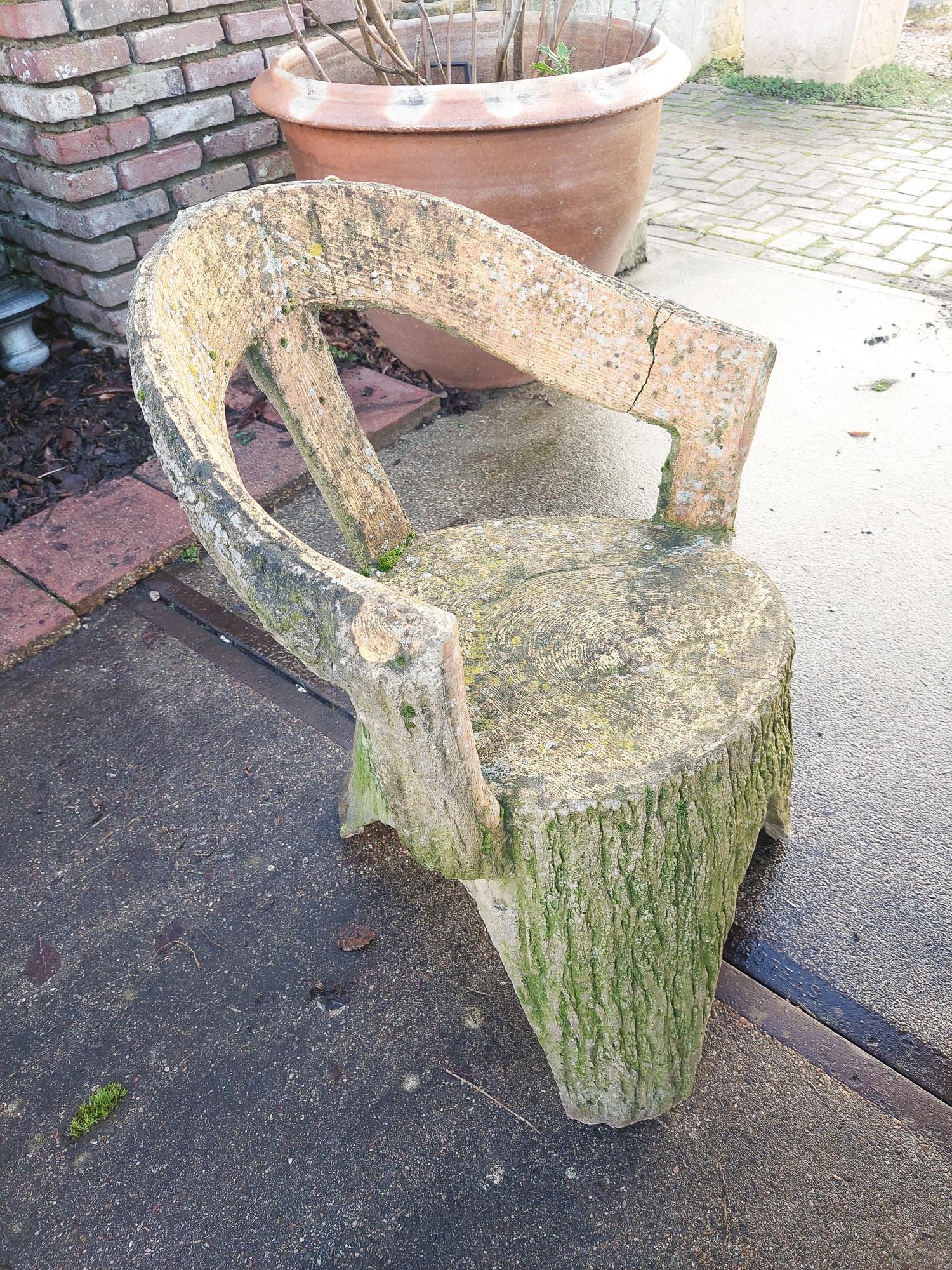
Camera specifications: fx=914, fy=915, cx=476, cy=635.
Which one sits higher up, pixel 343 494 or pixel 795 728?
pixel 343 494

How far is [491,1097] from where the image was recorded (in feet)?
5.05

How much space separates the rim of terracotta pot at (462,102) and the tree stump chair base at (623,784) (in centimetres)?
168

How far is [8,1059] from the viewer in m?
1.63

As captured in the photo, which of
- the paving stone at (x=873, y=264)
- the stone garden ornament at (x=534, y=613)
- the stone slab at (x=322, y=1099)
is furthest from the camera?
the paving stone at (x=873, y=264)

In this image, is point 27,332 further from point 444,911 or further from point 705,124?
point 705,124

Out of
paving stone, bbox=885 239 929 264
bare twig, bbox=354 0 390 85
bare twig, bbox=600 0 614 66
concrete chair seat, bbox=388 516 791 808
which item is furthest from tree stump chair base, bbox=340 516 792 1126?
paving stone, bbox=885 239 929 264

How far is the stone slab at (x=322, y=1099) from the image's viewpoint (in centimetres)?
138

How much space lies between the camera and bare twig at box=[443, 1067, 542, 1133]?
1.50m

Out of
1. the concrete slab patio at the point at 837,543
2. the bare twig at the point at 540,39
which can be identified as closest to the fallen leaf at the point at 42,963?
the concrete slab patio at the point at 837,543

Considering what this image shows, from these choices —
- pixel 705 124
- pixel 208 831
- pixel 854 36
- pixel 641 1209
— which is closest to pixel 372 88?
pixel 208 831

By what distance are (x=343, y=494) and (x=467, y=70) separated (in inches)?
93.3

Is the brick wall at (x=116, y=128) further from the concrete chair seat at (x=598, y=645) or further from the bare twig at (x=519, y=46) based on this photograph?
the concrete chair seat at (x=598, y=645)

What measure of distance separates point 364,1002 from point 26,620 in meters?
1.48

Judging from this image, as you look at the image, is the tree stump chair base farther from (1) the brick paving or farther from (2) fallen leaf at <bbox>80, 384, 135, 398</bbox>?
(1) the brick paving
